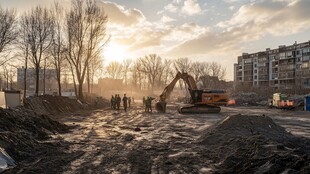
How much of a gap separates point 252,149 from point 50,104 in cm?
2907

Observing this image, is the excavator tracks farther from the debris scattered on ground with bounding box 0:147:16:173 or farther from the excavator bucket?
the debris scattered on ground with bounding box 0:147:16:173

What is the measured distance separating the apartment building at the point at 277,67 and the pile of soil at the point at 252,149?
8750 centimetres

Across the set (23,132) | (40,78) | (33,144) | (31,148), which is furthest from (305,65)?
(31,148)

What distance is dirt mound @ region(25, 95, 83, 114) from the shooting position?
3238cm

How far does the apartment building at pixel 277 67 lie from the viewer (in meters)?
112

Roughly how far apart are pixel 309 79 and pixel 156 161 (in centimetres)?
10750

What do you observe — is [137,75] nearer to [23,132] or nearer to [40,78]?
[40,78]

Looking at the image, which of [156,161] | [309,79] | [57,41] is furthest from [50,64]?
[309,79]

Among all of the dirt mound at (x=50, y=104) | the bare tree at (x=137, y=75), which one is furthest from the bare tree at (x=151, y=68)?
the dirt mound at (x=50, y=104)

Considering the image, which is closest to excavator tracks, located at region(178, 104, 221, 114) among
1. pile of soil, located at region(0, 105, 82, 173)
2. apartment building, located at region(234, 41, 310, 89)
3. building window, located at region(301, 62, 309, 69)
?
pile of soil, located at region(0, 105, 82, 173)

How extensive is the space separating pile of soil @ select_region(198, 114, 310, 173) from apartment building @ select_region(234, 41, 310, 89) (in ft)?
287

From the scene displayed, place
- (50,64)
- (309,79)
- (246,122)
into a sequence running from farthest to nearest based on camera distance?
(309,79) < (50,64) < (246,122)

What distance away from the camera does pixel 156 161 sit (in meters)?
11.0

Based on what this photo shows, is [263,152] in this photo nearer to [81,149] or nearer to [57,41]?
[81,149]
